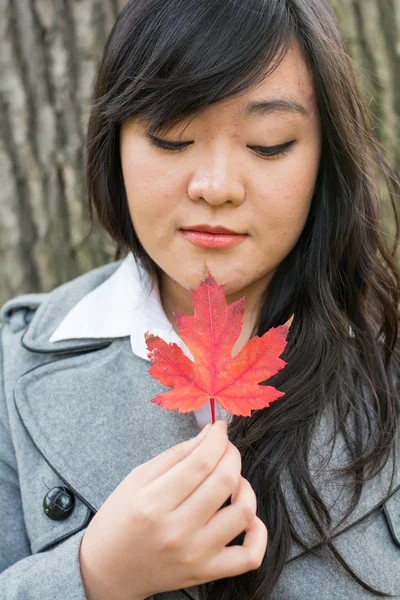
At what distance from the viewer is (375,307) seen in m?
1.67

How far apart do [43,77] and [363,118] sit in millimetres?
1026

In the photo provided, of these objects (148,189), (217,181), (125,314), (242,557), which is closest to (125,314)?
(125,314)

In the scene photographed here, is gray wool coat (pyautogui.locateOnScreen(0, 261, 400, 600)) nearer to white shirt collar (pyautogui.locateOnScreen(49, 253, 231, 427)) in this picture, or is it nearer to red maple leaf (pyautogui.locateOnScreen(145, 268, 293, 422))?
white shirt collar (pyautogui.locateOnScreen(49, 253, 231, 427))

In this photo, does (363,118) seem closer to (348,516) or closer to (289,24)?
(289,24)

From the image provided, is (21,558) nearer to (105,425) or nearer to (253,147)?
(105,425)

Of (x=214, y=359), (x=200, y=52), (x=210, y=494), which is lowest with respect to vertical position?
(x=210, y=494)

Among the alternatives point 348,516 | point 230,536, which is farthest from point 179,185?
point 348,516

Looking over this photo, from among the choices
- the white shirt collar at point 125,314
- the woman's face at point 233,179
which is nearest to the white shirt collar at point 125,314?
the white shirt collar at point 125,314

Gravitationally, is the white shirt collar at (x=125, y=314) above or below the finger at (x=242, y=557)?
above

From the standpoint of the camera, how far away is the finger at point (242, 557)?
40.6 inches

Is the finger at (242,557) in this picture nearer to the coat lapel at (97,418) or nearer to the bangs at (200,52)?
the coat lapel at (97,418)

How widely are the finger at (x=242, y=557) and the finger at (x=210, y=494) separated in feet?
0.27

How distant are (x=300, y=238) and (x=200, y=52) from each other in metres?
0.51

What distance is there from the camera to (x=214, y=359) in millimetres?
1045
